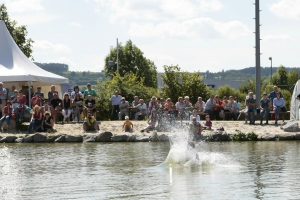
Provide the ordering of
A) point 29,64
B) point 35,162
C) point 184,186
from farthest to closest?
1. point 29,64
2. point 35,162
3. point 184,186

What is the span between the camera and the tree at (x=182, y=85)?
39.8 metres

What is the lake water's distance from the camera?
15.3 meters

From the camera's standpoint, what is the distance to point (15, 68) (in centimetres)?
3447

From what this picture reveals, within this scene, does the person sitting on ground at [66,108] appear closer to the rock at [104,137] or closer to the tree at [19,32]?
the rock at [104,137]

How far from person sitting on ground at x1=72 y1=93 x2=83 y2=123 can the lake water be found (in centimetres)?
573

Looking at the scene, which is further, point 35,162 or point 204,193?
point 35,162

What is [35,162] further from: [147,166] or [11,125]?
[11,125]

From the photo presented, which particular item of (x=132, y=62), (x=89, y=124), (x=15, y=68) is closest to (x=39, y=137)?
(x=89, y=124)

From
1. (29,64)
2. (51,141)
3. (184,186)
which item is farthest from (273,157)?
(29,64)

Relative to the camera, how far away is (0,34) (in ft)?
122

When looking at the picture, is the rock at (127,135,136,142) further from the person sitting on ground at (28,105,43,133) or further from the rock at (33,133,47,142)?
the person sitting on ground at (28,105,43,133)

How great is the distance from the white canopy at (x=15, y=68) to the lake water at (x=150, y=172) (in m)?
8.03

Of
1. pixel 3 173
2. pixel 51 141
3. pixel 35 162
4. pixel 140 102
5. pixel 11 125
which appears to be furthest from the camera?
pixel 140 102

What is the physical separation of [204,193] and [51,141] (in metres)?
13.6
